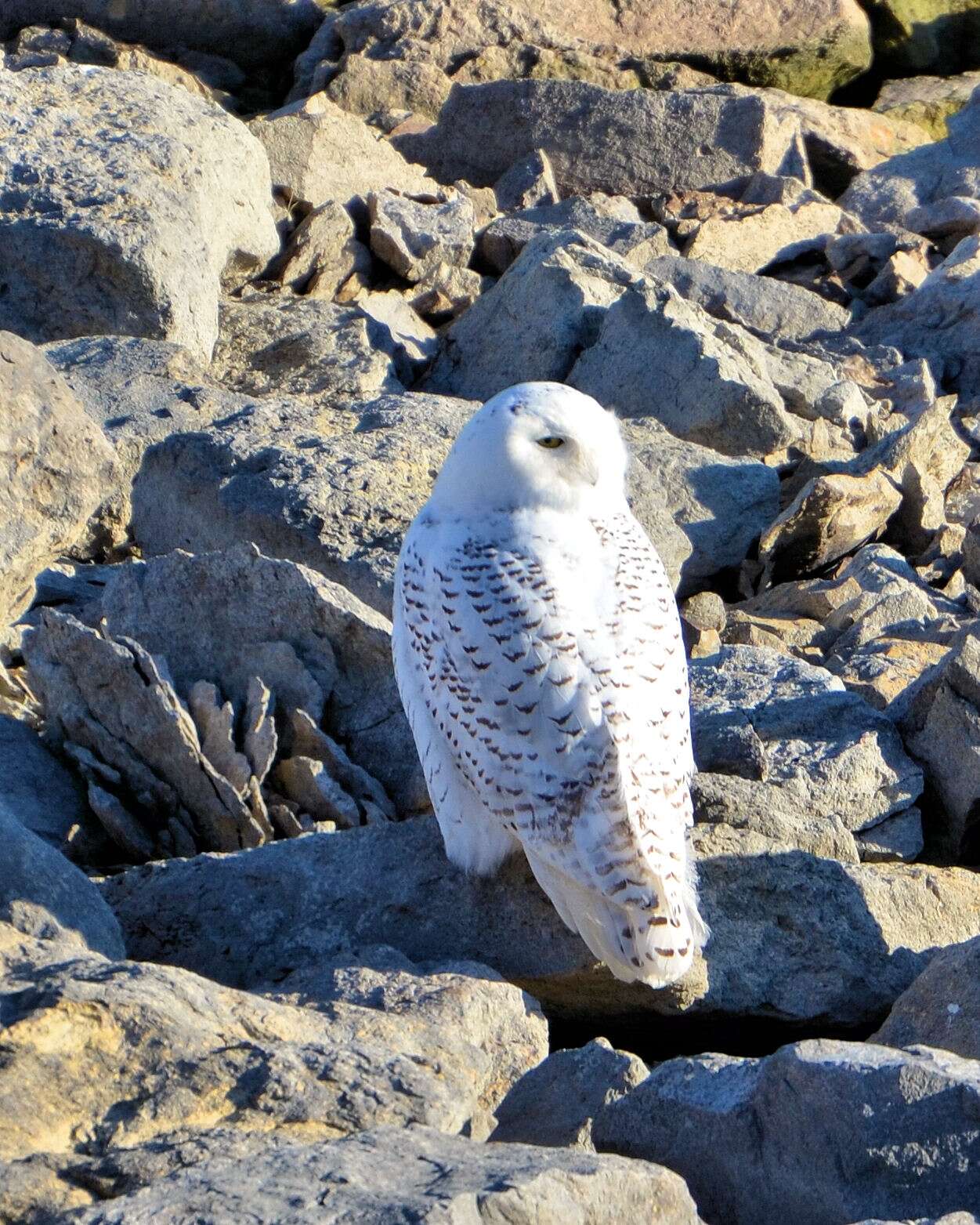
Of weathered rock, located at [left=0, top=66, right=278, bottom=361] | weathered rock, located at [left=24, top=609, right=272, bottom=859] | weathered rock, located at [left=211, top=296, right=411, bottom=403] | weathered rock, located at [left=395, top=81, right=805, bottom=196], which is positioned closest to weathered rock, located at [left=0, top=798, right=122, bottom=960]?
weathered rock, located at [left=24, top=609, right=272, bottom=859]

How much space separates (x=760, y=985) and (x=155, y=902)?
5.65 ft

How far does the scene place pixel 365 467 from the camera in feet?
25.5

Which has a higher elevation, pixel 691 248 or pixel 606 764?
pixel 606 764

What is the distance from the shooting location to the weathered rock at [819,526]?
28.4ft

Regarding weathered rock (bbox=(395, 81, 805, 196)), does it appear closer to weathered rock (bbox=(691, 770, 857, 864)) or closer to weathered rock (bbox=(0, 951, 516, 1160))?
weathered rock (bbox=(691, 770, 857, 864))

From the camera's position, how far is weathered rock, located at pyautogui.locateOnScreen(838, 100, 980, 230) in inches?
520

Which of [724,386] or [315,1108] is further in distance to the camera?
[724,386]

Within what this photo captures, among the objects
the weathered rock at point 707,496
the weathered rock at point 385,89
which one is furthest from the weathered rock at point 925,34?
the weathered rock at point 707,496

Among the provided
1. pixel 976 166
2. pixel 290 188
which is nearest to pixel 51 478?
pixel 290 188

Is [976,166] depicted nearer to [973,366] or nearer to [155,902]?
[973,366]

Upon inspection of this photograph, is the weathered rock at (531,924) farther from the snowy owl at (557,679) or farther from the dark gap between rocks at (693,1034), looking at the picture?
the snowy owl at (557,679)

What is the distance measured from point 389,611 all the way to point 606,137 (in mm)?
7216

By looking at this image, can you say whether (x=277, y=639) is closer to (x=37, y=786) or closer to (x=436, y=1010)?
(x=37, y=786)

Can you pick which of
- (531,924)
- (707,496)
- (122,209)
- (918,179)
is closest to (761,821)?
(531,924)
